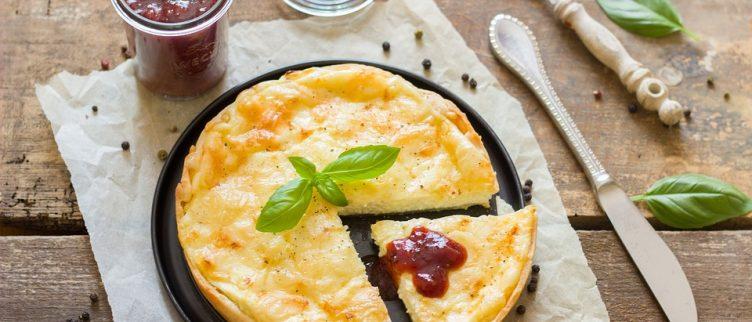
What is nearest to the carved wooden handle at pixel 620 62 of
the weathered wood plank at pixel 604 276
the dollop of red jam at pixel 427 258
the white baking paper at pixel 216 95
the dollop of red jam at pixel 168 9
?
the white baking paper at pixel 216 95

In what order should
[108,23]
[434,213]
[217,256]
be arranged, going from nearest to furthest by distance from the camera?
[217,256] < [434,213] < [108,23]

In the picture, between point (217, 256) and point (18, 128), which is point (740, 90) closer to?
point (217, 256)

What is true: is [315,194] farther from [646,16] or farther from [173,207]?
[646,16]

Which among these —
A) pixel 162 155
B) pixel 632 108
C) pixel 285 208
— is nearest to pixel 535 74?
pixel 632 108

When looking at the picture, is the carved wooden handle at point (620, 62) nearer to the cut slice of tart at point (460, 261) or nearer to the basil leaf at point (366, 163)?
the cut slice of tart at point (460, 261)

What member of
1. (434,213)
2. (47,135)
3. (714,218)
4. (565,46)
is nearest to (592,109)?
(565,46)

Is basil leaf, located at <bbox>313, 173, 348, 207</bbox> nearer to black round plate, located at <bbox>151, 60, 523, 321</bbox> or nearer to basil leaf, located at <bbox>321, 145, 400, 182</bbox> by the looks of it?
basil leaf, located at <bbox>321, 145, 400, 182</bbox>
